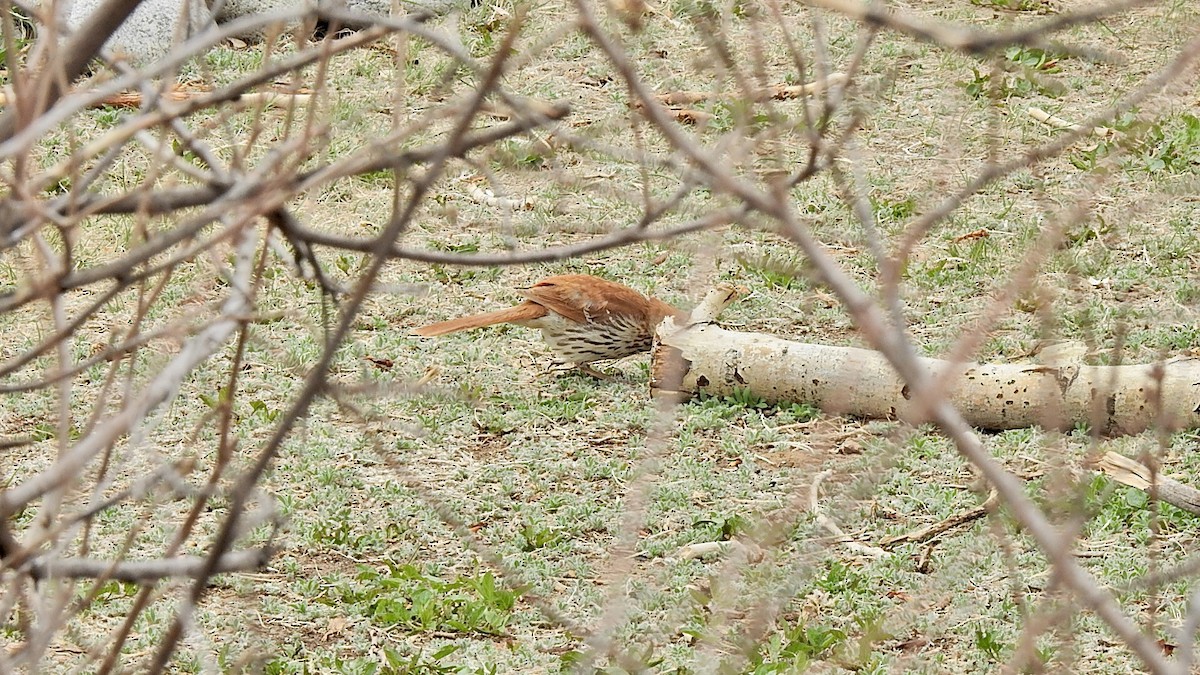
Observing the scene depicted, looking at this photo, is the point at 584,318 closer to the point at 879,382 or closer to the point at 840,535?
the point at 879,382

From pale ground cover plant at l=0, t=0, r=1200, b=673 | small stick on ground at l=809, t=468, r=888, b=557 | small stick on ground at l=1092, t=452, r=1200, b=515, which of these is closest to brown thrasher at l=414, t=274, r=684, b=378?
pale ground cover plant at l=0, t=0, r=1200, b=673

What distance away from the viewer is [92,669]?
150 inches

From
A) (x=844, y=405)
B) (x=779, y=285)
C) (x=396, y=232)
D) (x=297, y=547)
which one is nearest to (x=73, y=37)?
(x=396, y=232)

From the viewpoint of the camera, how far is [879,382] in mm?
4824

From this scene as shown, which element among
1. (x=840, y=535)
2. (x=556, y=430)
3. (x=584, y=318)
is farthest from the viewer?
(x=584, y=318)

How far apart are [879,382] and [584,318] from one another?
105 centimetres

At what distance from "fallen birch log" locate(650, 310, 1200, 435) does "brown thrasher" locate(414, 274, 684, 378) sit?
5.7 inches

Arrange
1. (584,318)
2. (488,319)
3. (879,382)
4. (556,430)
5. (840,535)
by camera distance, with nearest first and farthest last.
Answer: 1. (840,535)
2. (879,382)
3. (556,430)
4. (584,318)
5. (488,319)

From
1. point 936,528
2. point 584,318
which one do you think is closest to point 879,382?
point 936,528

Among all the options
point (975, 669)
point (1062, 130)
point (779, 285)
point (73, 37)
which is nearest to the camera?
point (73, 37)

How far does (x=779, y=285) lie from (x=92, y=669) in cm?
315

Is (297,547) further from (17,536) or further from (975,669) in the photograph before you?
(975,669)

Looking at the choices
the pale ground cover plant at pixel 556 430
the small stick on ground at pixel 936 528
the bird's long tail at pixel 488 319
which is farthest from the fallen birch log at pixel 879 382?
the bird's long tail at pixel 488 319

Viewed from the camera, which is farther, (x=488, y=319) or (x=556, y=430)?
(x=488, y=319)
